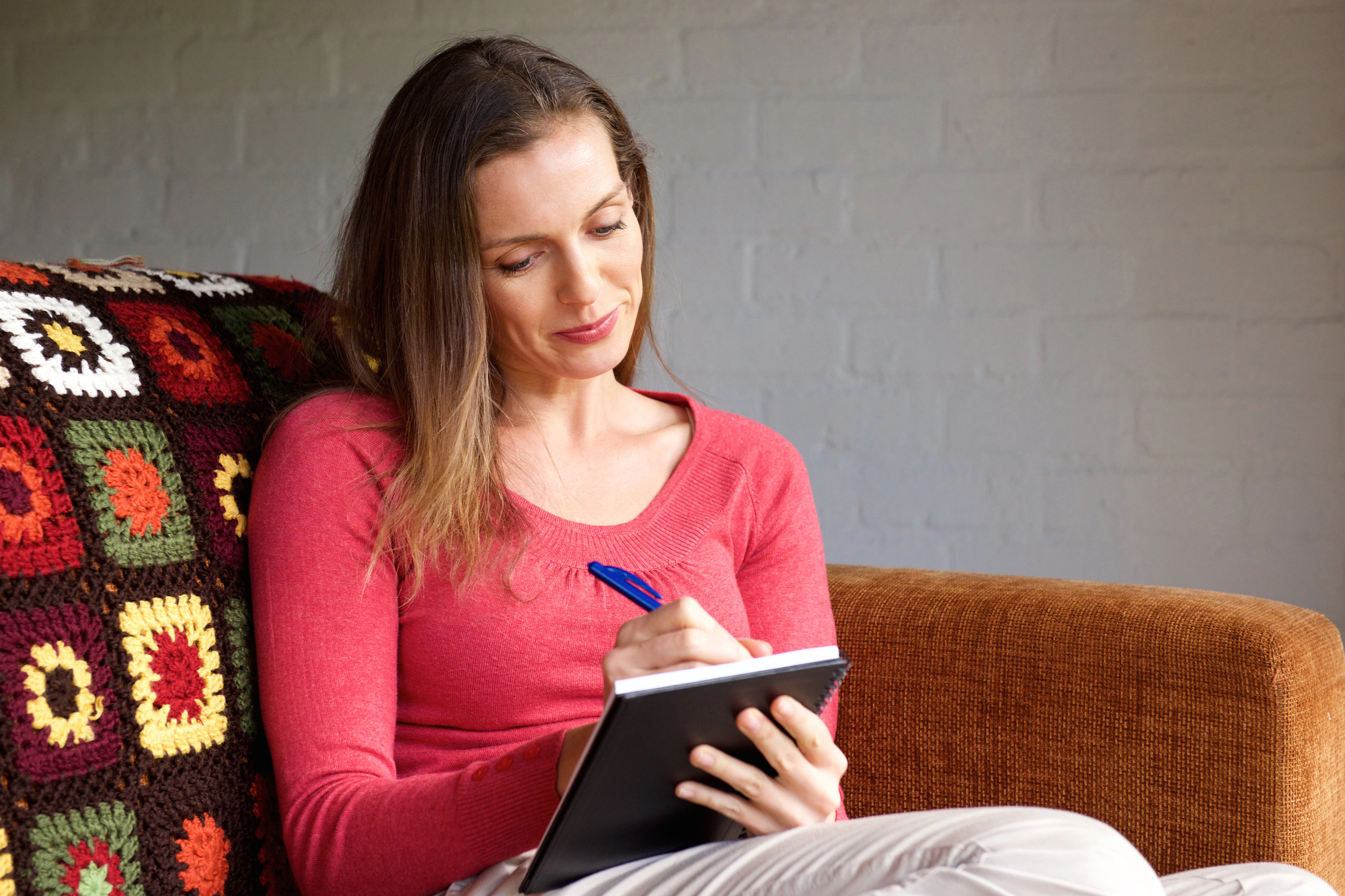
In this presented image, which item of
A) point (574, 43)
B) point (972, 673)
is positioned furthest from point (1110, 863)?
point (574, 43)

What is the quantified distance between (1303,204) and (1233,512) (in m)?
0.41

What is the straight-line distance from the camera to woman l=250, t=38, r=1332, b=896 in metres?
0.75

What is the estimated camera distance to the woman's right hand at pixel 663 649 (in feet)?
2.40

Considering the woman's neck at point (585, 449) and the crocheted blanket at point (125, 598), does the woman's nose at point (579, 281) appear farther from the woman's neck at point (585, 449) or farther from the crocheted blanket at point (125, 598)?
the crocheted blanket at point (125, 598)

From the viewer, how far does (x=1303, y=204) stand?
155cm

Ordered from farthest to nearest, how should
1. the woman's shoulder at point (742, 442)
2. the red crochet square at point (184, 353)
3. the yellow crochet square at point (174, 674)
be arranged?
the woman's shoulder at point (742, 442), the red crochet square at point (184, 353), the yellow crochet square at point (174, 674)

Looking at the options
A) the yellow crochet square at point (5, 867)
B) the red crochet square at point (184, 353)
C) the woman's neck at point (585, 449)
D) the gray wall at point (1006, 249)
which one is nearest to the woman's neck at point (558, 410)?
the woman's neck at point (585, 449)

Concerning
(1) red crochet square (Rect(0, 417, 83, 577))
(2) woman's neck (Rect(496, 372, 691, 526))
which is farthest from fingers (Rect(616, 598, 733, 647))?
(1) red crochet square (Rect(0, 417, 83, 577))

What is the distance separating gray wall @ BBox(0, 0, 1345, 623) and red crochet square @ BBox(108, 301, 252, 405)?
2.70 ft

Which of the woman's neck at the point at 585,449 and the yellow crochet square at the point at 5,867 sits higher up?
the woman's neck at the point at 585,449

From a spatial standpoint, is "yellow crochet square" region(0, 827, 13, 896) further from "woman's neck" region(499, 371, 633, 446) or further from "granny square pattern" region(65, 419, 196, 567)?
"woman's neck" region(499, 371, 633, 446)

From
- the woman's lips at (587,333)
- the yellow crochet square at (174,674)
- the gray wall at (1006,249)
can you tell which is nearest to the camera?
the yellow crochet square at (174,674)

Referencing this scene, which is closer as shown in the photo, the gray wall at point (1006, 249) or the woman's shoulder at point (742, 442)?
the woman's shoulder at point (742, 442)

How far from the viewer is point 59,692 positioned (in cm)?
72
